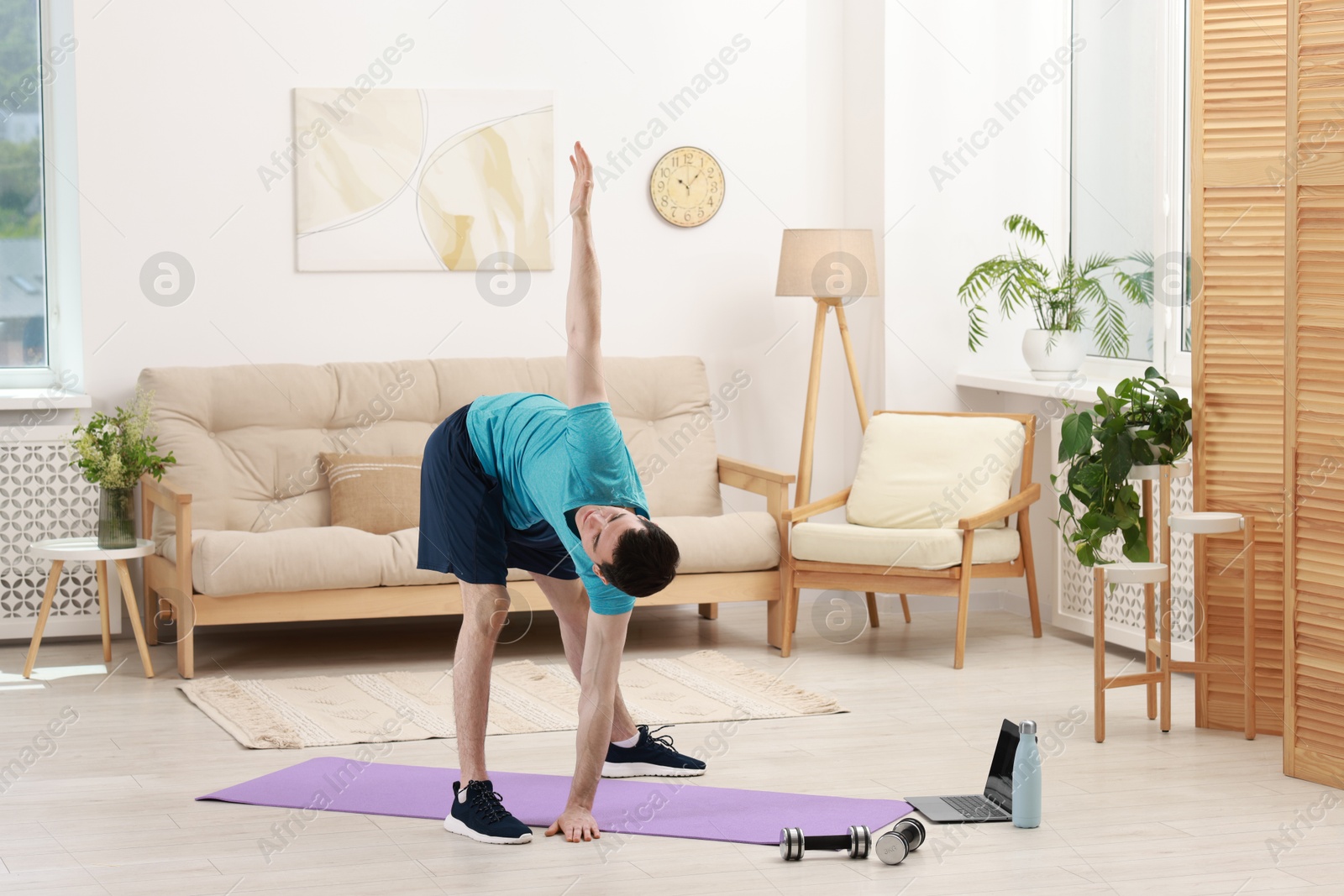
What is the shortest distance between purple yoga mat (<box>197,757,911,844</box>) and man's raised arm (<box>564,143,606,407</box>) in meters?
1.03

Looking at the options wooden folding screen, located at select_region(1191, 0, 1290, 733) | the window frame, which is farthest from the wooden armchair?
wooden folding screen, located at select_region(1191, 0, 1290, 733)

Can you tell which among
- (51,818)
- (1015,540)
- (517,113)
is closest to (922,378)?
(1015,540)

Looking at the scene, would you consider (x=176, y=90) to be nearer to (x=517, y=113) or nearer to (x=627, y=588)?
(x=517, y=113)

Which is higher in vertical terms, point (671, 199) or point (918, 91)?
point (918, 91)

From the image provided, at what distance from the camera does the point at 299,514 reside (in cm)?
552

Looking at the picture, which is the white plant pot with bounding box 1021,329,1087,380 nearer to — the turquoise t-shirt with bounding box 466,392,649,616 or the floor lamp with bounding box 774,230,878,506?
the floor lamp with bounding box 774,230,878,506

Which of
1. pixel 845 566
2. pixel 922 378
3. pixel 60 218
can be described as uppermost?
pixel 60 218

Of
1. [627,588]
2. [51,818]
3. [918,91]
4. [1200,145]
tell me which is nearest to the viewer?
[627,588]

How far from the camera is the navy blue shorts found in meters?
3.38

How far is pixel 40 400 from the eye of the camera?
5.54 meters

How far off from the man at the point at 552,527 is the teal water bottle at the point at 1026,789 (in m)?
0.95

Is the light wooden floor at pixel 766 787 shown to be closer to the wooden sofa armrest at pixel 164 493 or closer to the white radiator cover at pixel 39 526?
the white radiator cover at pixel 39 526

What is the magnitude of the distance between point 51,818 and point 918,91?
14.1 ft

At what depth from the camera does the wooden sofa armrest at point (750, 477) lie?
549cm
